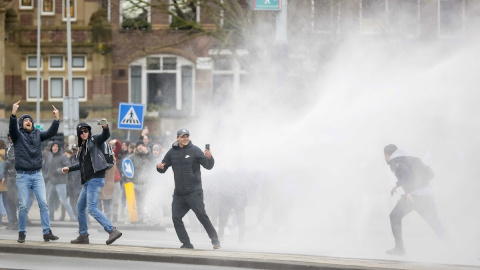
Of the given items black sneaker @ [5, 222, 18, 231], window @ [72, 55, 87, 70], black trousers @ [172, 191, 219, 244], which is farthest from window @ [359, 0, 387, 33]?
window @ [72, 55, 87, 70]

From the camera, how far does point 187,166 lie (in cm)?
1401

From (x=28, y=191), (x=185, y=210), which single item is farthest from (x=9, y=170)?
(x=185, y=210)

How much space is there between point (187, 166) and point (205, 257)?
1.68 m

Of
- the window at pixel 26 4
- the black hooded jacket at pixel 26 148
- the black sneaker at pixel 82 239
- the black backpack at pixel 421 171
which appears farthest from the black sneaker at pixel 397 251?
the window at pixel 26 4

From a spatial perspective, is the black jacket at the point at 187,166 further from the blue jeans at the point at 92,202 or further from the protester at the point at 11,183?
the protester at the point at 11,183

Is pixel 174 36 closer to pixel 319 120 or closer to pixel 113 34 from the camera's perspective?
pixel 113 34

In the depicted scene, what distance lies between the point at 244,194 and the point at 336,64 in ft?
24.5

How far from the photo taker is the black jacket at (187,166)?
1400 cm

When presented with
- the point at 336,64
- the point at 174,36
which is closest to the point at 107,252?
the point at 336,64

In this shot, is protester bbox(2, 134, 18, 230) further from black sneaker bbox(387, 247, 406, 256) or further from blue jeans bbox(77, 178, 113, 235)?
black sneaker bbox(387, 247, 406, 256)

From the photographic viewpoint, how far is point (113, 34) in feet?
141

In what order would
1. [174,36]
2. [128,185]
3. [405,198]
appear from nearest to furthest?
[405,198]
[128,185]
[174,36]

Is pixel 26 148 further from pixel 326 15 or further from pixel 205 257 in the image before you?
pixel 326 15

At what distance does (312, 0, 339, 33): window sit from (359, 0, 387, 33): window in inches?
29.0
